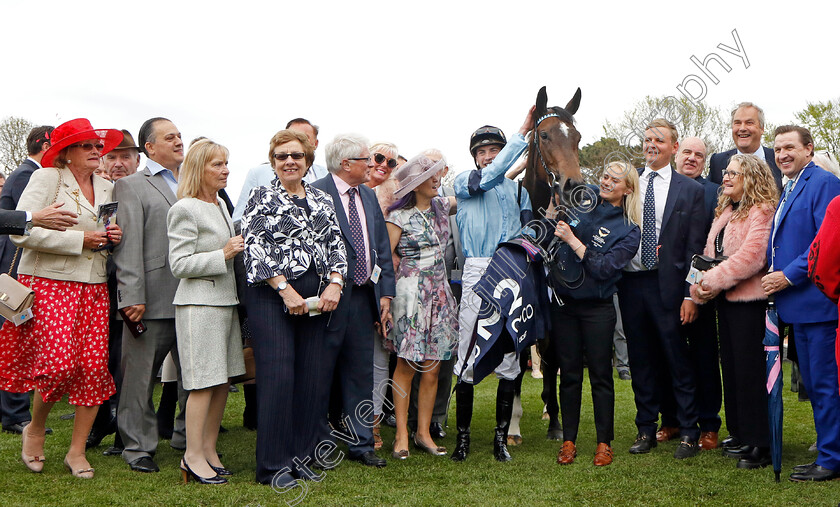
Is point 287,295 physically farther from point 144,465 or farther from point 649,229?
point 649,229

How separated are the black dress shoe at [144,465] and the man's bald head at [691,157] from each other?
4606 millimetres

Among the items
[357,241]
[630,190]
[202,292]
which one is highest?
[630,190]

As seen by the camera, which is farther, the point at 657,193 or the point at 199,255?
the point at 657,193

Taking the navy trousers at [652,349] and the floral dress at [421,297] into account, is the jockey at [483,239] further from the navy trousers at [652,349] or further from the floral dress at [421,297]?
the navy trousers at [652,349]

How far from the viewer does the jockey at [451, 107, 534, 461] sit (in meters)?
4.88

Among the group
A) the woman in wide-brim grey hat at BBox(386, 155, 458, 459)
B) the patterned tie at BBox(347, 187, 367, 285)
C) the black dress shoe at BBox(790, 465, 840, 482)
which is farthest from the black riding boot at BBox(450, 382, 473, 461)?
the black dress shoe at BBox(790, 465, 840, 482)

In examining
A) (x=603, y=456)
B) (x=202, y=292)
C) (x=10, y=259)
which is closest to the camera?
(x=202, y=292)

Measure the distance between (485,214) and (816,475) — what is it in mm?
2622

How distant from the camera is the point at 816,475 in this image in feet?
14.1

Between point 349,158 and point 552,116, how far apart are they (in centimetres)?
145

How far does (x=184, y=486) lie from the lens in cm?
413

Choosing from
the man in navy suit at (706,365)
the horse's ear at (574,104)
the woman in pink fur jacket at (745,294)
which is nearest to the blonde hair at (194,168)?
the horse's ear at (574,104)

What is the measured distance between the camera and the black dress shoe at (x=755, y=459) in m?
4.63

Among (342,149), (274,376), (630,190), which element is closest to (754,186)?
(630,190)
